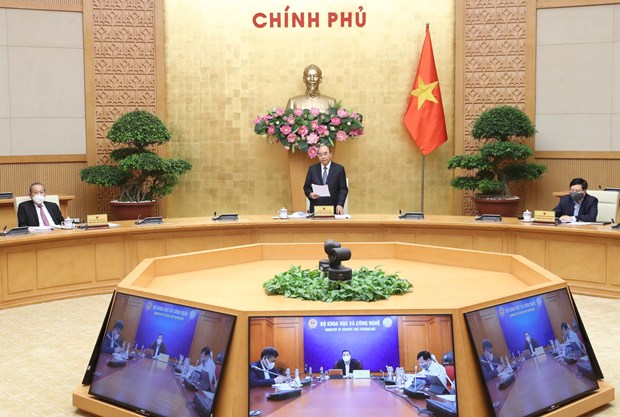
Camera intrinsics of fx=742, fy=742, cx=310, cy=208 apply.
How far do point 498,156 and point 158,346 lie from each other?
679 cm

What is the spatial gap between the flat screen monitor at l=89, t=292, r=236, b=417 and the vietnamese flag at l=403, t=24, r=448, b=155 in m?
7.16

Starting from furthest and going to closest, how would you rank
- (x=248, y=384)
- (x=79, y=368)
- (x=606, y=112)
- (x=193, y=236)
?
1. (x=606, y=112)
2. (x=193, y=236)
3. (x=79, y=368)
4. (x=248, y=384)

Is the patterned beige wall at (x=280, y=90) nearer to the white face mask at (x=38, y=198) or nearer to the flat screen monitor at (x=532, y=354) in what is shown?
the white face mask at (x=38, y=198)

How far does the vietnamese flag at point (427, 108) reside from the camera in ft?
34.5

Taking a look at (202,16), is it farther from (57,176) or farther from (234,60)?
(57,176)

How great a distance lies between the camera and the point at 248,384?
11.0 feet

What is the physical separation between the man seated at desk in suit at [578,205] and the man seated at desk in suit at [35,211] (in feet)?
17.6

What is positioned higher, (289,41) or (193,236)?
(289,41)

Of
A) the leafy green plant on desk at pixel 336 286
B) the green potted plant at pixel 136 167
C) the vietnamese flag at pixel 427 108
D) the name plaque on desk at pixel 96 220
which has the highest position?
the vietnamese flag at pixel 427 108

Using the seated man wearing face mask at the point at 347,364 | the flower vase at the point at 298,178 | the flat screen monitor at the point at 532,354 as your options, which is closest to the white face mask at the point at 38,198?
the flower vase at the point at 298,178

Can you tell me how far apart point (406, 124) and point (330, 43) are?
165 cm

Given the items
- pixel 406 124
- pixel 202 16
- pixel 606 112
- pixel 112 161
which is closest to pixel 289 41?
pixel 202 16

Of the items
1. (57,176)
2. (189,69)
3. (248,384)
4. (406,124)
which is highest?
(189,69)

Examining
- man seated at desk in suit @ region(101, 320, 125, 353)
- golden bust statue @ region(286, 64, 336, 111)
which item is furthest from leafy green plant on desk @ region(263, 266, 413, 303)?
golden bust statue @ region(286, 64, 336, 111)
